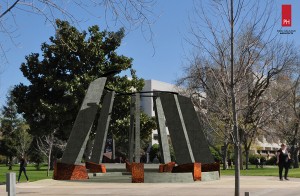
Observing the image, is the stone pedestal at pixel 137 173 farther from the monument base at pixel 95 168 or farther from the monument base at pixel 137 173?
the monument base at pixel 95 168

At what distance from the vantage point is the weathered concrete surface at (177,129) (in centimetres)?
2238

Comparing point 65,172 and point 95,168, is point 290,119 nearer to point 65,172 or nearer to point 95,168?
point 95,168

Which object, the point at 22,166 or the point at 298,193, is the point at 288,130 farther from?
the point at 298,193

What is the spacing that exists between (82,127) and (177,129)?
473 cm

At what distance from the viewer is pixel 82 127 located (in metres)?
22.2

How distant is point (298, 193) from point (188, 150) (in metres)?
7.97

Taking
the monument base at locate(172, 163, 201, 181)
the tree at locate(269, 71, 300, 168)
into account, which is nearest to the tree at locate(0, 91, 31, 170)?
the tree at locate(269, 71, 300, 168)

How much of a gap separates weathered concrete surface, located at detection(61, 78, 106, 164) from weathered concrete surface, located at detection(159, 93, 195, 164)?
354 cm

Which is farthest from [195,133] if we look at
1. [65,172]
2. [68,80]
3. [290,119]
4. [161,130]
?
[290,119]

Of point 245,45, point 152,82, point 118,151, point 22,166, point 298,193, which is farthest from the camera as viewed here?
point 152,82

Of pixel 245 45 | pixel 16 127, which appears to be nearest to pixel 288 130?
pixel 245 45

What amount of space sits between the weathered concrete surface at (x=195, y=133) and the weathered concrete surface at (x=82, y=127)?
4474 mm

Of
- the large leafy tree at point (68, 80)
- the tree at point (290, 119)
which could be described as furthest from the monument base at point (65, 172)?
the tree at point (290, 119)

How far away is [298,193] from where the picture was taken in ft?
49.0
